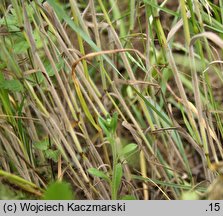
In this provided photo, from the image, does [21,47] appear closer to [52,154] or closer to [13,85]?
[13,85]

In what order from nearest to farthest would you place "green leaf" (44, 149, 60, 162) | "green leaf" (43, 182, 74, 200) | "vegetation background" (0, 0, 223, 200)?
1. "green leaf" (43, 182, 74, 200)
2. "vegetation background" (0, 0, 223, 200)
3. "green leaf" (44, 149, 60, 162)

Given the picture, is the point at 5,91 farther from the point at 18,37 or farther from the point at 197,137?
the point at 197,137

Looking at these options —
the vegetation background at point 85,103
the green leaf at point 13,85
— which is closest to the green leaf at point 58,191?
the vegetation background at point 85,103

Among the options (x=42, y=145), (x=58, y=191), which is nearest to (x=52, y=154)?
(x=42, y=145)

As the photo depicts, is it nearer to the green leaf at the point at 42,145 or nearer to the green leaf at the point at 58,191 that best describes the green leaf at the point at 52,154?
the green leaf at the point at 42,145

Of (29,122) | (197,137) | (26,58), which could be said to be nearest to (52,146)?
(29,122)

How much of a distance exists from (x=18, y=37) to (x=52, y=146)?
217 mm

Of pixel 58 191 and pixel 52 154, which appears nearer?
pixel 58 191

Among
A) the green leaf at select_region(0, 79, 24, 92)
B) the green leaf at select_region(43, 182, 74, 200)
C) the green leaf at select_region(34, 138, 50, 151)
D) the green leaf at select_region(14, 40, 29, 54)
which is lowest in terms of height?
the green leaf at select_region(43, 182, 74, 200)

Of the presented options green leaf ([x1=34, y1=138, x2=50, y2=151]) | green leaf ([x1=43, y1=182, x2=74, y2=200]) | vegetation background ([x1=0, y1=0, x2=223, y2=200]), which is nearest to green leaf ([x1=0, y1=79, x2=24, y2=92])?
vegetation background ([x1=0, y1=0, x2=223, y2=200])

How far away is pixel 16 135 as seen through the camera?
3.06ft

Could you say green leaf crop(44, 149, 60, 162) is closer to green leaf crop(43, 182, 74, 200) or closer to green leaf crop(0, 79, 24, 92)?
green leaf crop(0, 79, 24, 92)

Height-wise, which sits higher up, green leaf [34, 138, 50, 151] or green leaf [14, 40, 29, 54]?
green leaf [14, 40, 29, 54]

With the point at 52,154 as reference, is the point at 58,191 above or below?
below
